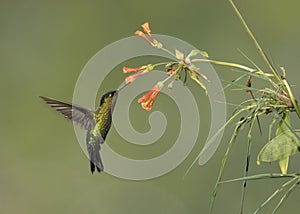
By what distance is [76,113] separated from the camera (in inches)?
37.8

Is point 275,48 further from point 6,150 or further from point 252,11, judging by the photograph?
point 6,150

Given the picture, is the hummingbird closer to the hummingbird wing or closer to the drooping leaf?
the hummingbird wing

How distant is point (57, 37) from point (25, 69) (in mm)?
269

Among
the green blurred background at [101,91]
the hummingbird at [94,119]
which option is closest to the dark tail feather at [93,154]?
the hummingbird at [94,119]

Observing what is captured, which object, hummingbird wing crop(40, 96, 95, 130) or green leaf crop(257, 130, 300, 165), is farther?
hummingbird wing crop(40, 96, 95, 130)

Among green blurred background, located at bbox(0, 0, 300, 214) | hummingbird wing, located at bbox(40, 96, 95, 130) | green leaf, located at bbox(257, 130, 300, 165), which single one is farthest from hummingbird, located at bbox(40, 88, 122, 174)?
green blurred background, located at bbox(0, 0, 300, 214)

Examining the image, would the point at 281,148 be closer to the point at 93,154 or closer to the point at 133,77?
the point at 133,77

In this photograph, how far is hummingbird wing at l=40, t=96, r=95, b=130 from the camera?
944 millimetres

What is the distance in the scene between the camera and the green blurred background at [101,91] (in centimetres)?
314

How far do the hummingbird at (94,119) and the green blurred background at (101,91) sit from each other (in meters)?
1.98

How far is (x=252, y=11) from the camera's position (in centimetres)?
379

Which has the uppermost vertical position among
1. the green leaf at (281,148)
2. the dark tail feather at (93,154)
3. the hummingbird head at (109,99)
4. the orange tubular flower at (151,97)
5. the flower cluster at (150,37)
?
the flower cluster at (150,37)

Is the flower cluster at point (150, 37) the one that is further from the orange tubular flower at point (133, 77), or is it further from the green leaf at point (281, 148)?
the green leaf at point (281, 148)

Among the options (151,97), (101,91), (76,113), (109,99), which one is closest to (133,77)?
(151,97)
